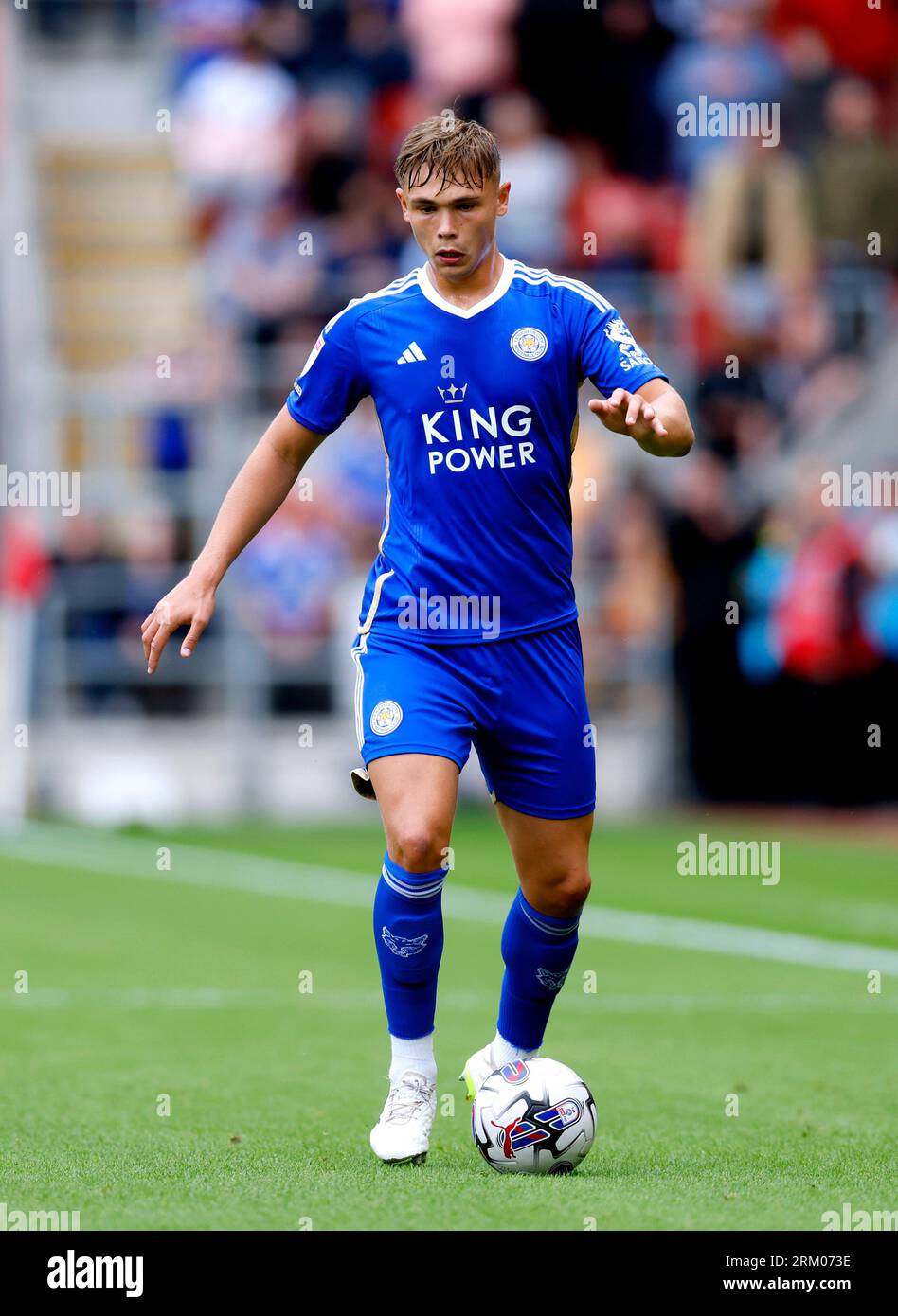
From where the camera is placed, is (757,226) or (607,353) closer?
(607,353)

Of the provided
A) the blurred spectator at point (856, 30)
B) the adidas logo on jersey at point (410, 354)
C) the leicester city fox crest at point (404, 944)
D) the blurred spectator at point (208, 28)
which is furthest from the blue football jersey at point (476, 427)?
the blurred spectator at point (208, 28)

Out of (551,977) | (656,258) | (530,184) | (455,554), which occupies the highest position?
(530,184)

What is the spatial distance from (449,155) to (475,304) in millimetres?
400

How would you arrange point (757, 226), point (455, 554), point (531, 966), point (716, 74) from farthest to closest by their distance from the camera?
1. point (716, 74)
2. point (757, 226)
3. point (531, 966)
4. point (455, 554)

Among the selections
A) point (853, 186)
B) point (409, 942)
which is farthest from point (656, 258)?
point (409, 942)

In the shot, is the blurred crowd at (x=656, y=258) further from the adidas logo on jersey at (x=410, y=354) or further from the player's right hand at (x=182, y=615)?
the player's right hand at (x=182, y=615)

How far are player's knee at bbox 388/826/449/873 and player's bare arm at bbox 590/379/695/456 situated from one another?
105cm

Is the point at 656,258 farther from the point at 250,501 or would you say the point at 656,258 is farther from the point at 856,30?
the point at 250,501

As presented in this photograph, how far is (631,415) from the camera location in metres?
5.46

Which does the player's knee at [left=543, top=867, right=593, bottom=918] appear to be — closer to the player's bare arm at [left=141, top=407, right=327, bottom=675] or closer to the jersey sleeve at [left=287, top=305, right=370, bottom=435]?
the player's bare arm at [left=141, top=407, right=327, bottom=675]

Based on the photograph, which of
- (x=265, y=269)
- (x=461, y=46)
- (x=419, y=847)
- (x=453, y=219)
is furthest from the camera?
(x=461, y=46)

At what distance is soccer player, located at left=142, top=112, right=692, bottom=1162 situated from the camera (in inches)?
229

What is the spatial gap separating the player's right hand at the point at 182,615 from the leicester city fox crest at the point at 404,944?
0.86 meters
